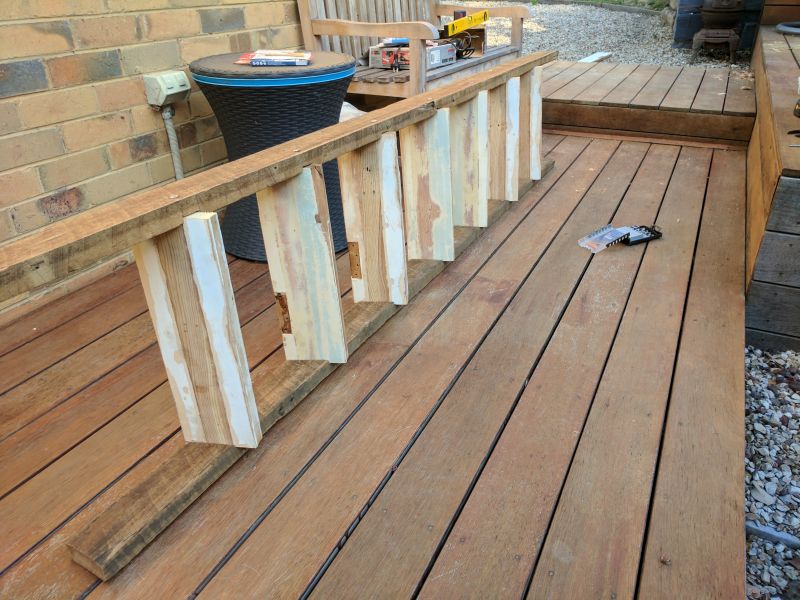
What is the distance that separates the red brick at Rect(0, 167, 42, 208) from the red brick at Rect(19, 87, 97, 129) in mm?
152

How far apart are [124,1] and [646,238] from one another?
2056 millimetres

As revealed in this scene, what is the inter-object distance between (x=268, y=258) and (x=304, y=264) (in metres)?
0.09

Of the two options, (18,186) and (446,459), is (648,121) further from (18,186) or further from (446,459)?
(18,186)

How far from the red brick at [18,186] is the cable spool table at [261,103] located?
619mm

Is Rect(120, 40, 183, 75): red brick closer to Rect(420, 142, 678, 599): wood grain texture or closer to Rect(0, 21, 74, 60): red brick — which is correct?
Rect(0, 21, 74, 60): red brick

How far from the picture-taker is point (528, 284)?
2.09 metres

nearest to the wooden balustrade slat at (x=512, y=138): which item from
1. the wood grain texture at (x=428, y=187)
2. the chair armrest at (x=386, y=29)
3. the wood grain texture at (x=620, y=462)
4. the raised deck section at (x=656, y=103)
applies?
the chair armrest at (x=386, y=29)

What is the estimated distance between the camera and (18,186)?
6.49 ft

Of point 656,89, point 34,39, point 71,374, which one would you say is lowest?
point 71,374

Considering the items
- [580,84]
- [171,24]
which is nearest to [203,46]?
[171,24]

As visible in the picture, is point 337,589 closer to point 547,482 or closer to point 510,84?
point 547,482

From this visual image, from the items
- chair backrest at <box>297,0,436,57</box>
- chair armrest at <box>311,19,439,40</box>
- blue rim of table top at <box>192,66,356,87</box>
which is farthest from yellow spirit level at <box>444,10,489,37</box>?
blue rim of table top at <box>192,66,356,87</box>

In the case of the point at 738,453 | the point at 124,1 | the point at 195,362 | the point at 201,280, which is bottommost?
the point at 738,453

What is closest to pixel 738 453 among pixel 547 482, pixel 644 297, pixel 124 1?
pixel 547 482
